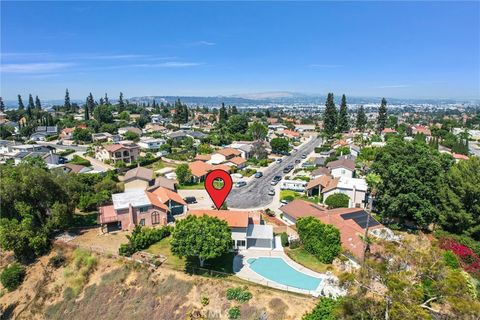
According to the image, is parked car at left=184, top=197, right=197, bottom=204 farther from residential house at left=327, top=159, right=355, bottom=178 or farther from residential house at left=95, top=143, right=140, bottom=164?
residential house at left=95, top=143, right=140, bottom=164

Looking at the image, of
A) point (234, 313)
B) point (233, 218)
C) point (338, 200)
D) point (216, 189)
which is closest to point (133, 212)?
point (216, 189)

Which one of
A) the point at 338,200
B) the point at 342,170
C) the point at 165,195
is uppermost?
the point at 342,170

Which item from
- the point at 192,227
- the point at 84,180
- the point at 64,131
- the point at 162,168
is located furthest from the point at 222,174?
→ the point at 64,131

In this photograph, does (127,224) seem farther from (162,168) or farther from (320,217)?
(162,168)

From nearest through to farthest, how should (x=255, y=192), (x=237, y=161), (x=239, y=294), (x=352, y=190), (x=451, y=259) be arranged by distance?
(x=239, y=294), (x=451, y=259), (x=352, y=190), (x=255, y=192), (x=237, y=161)

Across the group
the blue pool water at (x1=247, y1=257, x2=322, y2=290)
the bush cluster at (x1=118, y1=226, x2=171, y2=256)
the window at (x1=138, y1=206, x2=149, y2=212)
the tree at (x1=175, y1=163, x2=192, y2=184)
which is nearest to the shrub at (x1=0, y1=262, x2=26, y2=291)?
the bush cluster at (x1=118, y1=226, x2=171, y2=256)

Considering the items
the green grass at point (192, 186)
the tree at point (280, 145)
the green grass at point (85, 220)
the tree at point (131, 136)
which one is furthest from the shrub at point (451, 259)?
the tree at point (131, 136)

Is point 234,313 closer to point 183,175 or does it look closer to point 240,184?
point 240,184
